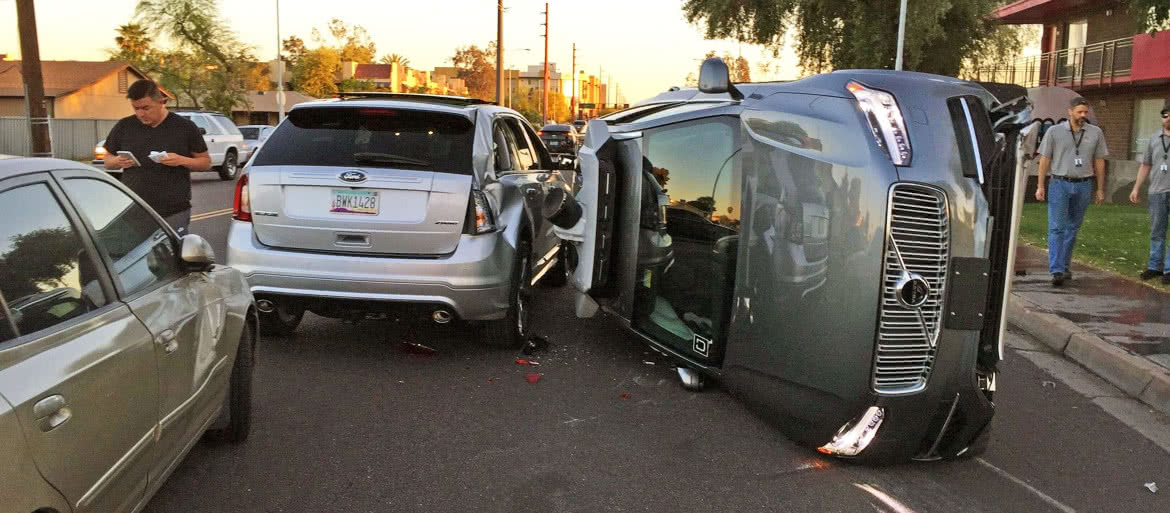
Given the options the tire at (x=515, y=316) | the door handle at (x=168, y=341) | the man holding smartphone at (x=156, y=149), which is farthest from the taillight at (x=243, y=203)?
the door handle at (x=168, y=341)

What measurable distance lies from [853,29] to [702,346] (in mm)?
25612

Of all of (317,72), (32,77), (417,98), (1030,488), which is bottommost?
(1030,488)

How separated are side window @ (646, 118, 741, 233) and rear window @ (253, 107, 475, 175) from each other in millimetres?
1214

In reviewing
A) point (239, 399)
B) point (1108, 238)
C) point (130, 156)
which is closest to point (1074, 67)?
point (1108, 238)

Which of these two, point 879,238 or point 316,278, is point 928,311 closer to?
point 879,238

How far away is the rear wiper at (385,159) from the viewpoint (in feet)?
20.0

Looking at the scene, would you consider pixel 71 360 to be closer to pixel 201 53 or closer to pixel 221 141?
pixel 221 141

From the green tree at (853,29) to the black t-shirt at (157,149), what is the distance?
918 inches

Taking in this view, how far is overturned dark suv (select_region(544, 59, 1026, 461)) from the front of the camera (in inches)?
165

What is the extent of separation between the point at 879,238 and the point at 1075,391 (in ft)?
10.3

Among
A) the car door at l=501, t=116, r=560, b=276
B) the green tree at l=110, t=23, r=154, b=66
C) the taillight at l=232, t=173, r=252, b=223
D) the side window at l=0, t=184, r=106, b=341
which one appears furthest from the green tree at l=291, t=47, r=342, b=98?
the side window at l=0, t=184, r=106, b=341

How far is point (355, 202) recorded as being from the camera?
6.02 meters

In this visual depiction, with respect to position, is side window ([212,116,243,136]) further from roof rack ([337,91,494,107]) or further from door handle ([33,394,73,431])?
door handle ([33,394,73,431])

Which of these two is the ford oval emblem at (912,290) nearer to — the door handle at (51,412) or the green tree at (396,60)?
the door handle at (51,412)
